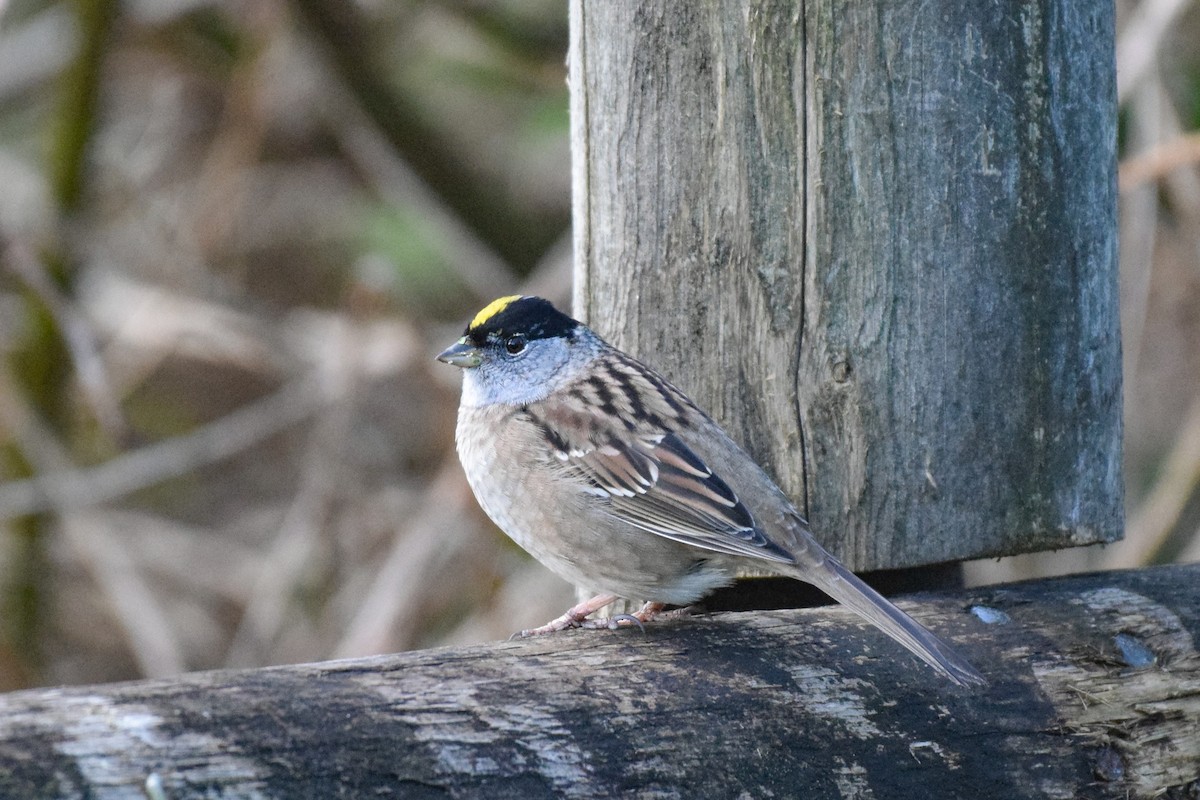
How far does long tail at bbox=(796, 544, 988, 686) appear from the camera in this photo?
2.14 meters

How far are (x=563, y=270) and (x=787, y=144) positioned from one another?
261cm

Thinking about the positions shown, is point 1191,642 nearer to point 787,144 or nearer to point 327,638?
point 787,144

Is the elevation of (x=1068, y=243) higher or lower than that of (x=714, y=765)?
higher

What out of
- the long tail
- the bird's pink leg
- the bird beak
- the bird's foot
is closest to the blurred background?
the bird beak

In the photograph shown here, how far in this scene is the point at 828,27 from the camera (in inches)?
96.7

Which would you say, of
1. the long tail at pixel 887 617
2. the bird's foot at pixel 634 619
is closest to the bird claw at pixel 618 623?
the bird's foot at pixel 634 619

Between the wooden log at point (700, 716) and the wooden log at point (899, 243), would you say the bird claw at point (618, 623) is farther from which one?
the wooden log at point (899, 243)

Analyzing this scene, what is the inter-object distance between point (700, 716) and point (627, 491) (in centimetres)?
77

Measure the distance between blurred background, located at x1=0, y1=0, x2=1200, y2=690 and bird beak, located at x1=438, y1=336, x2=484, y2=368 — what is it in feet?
5.35

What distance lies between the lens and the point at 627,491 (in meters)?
2.71

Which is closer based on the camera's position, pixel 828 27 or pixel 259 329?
pixel 828 27

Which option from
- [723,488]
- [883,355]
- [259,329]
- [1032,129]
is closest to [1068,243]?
[1032,129]

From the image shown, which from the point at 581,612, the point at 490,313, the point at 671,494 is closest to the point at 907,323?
the point at 671,494

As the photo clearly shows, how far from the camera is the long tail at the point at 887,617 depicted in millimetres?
2141
